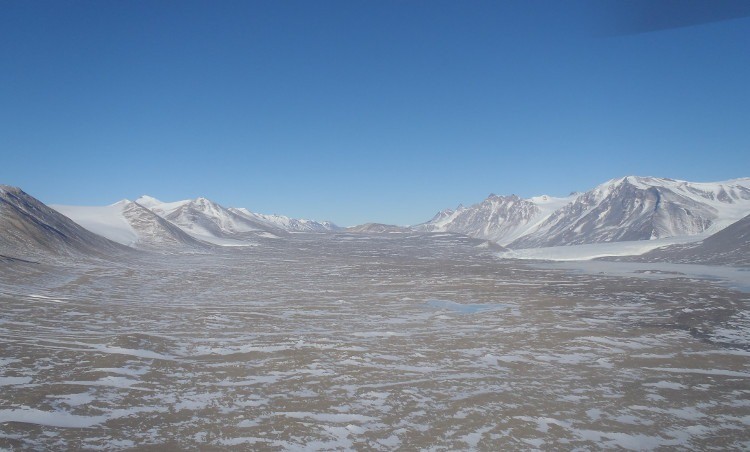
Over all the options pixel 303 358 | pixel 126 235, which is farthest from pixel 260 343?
pixel 126 235

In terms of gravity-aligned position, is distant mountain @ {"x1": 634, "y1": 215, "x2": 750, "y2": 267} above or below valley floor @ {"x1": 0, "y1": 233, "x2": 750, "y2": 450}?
above

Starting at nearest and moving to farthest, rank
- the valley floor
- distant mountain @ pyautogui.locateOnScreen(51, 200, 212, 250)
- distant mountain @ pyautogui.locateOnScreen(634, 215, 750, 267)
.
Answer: the valley floor, distant mountain @ pyautogui.locateOnScreen(634, 215, 750, 267), distant mountain @ pyautogui.locateOnScreen(51, 200, 212, 250)

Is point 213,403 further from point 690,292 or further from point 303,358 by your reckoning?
point 690,292

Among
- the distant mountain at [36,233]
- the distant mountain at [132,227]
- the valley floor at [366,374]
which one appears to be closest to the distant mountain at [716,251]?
the valley floor at [366,374]

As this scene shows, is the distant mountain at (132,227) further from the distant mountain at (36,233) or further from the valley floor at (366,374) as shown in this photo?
the valley floor at (366,374)

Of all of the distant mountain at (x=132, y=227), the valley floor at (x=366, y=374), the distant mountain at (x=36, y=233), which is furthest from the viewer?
the distant mountain at (x=132, y=227)

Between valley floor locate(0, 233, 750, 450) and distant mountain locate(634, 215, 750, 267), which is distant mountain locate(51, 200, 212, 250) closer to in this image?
valley floor locate(0, 233, 750, 450)

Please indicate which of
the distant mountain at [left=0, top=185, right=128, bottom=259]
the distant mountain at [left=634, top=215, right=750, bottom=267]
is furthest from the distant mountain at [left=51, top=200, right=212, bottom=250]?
the distant mountain at [left=634, top=215, right=750, bottom=267]
